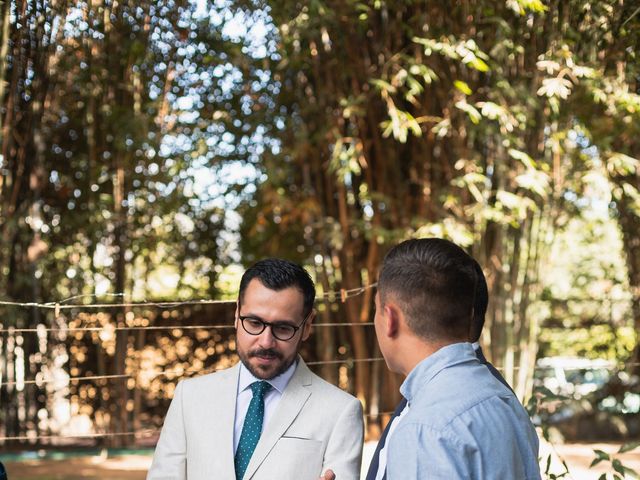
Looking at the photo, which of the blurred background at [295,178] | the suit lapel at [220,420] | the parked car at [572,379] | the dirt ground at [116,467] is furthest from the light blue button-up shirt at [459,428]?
the parked car at [572,379]

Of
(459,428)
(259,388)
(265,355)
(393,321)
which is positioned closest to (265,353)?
(265,355)

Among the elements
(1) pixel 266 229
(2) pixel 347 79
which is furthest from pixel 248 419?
(1) pixel 266 229

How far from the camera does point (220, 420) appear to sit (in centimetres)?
176

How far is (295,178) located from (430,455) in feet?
16.0

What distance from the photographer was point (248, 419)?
1.77 m

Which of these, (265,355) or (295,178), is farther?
(295,178)

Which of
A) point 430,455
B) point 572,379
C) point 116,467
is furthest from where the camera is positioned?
point 572,379

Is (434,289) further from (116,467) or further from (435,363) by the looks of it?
(116,467)

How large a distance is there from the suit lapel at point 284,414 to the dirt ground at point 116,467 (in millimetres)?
3543

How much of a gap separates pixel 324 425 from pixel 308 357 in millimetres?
5423

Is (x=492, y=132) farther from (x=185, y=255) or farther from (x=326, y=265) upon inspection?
(x=185, y=255)

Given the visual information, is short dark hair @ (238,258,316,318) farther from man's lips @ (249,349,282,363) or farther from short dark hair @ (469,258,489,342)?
short dark hair @ (469,258,489,342)

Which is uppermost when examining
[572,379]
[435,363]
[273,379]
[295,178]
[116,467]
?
[295,178]

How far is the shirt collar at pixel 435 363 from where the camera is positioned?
1.17 m
